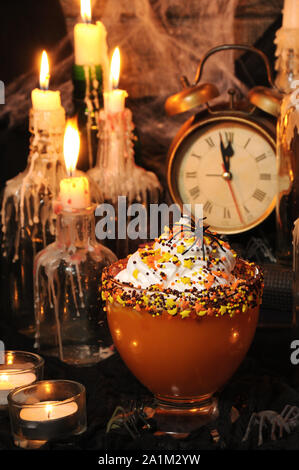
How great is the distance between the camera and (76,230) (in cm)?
169

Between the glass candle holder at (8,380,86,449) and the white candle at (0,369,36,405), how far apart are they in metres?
0.11

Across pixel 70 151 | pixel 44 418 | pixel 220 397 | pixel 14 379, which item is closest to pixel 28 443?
pixel 44 418

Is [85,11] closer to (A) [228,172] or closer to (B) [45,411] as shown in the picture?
(A) [228,172]

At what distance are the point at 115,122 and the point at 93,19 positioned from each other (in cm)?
44

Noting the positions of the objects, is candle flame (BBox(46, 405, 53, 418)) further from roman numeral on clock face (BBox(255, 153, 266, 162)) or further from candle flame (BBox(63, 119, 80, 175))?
roman numeral on clock face (BBox(255, 153, 266, 162))

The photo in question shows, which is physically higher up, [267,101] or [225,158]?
[267,101]

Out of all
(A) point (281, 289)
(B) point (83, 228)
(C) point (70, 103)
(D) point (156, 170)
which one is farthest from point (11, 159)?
(A) point (281, 289)

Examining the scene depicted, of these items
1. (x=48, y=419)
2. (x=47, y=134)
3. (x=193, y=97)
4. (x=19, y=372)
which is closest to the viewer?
(x=48, y=419)

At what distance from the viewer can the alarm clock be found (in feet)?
6.38

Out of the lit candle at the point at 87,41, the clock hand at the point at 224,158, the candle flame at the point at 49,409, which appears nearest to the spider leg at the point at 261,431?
the candle flame at the point at 49,409

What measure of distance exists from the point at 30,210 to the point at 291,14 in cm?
77

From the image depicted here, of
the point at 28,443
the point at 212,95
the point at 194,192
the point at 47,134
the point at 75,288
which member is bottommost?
the point at 28,443

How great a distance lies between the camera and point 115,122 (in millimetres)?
1865

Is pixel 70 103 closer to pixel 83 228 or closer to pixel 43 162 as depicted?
pixel 43 162
